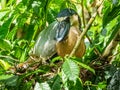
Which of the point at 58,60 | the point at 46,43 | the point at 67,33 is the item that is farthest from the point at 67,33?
the point at 46,43

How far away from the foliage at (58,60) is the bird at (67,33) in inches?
2.0

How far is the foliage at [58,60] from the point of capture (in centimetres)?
117

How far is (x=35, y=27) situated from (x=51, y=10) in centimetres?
12

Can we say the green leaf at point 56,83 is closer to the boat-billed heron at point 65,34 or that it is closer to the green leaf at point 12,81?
the green leaf at point 12,81

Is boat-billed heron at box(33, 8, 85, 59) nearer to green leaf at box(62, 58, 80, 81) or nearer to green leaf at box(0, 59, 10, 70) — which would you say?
green leaf at box(0, 59, 10, 70)

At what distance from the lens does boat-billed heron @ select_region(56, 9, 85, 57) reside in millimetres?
1508

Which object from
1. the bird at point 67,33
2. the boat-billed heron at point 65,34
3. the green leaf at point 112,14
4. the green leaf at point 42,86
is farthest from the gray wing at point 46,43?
the green leaf at point 42,86

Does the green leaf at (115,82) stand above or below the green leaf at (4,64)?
below

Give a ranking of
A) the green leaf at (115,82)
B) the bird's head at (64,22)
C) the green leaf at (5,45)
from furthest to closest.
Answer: the green leaf at (5,45) → the bird's head at (64,22) → the green leaf at (115,82)

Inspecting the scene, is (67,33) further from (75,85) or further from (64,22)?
(75,85)

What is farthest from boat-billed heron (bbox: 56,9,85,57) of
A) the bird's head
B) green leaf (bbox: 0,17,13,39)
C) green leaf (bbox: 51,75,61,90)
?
green leaf (bbox: 51,75,61,90)

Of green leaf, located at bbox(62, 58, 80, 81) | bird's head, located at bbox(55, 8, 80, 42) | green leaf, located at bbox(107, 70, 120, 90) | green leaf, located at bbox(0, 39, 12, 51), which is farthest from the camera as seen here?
green leaf, located at bbox(0, 39, 12, 51)

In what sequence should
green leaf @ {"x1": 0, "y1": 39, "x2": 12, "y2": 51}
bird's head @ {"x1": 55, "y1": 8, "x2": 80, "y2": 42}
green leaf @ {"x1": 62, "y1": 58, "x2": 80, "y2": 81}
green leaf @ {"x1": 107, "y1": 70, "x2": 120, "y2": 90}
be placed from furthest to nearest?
green leaf @ {"x1": 0, "y1": 39, "x2": 12, "y2": 51} → bird's head @ {"x1": 55, "y1": 8, "x2": 80, "y2": 42} → green leaf @ {"x1": 107, "y1": 70, "x2": 120, "y2": 90} → green leaf @ {"x1": 62, "y1": 58, "x2": 80, "y2": 81}

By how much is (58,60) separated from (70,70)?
375 millimetres
